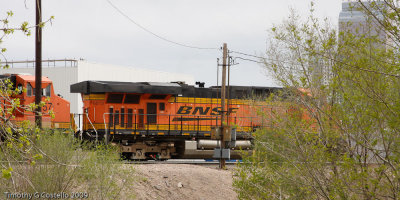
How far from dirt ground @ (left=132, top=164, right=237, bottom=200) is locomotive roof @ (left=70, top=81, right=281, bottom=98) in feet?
12.4

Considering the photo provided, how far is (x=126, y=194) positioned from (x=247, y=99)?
10731mm

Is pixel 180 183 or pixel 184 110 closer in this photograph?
pixel 180 183

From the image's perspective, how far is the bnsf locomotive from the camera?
20.5 m

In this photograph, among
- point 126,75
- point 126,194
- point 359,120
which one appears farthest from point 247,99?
point 126,75

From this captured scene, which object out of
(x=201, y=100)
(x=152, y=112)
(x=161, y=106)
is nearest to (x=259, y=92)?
(x=201, y=100)

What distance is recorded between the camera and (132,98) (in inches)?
835

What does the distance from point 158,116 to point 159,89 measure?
4.26 ft

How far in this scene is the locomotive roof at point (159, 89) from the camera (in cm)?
2042

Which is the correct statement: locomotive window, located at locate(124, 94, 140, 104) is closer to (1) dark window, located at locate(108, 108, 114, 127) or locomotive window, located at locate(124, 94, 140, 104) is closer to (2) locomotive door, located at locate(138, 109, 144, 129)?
(2) locomotive door, located at locate(138, 109, 144, 129)

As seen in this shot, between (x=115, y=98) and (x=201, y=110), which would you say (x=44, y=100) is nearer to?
(x=115, y=98)

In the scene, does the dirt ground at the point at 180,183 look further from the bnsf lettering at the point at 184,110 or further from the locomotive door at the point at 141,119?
the bnsf lettering at the point at 184,110

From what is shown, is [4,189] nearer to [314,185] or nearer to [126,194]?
[126,194]

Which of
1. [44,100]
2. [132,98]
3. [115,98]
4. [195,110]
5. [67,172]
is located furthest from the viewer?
[195,110]

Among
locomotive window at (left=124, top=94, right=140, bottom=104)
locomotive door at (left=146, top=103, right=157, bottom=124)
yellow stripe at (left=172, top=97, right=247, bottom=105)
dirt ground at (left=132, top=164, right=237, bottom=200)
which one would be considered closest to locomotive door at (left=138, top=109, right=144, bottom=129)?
locomotive door at (left=146, top=103, right=157, bottom=124)
